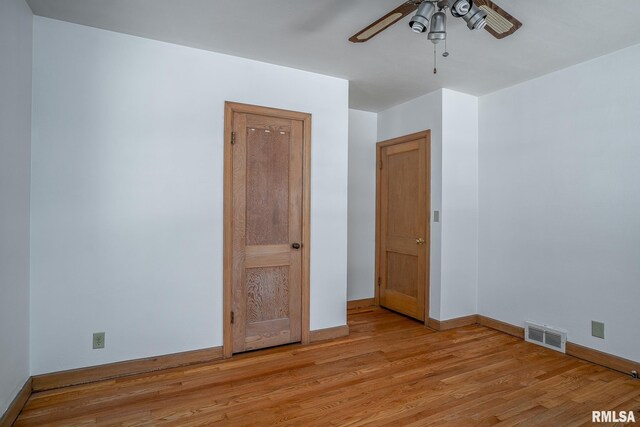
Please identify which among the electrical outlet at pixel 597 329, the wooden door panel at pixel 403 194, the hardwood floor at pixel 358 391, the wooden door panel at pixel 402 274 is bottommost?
the hardwood floor at pixel 358 391

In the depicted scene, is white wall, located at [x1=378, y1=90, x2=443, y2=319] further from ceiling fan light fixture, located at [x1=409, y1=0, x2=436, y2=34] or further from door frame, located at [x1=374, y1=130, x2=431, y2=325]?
ceiling fan light fixture, located at [x1=409, y1=0, x2=436, y2=34]

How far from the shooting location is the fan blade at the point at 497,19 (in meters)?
1.72

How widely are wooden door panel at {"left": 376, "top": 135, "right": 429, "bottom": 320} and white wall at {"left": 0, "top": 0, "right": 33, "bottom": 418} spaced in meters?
3.54

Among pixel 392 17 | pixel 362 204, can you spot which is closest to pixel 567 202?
pixel 362 204

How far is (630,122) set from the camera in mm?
2760

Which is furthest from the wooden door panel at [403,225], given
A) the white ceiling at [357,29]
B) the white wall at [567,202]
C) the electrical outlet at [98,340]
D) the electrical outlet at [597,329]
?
the electrical outlet at [98,340]

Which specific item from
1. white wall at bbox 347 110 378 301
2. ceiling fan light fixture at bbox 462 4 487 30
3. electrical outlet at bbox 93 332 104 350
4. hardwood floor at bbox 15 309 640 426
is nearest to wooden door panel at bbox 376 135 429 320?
white wall at bbox 347 110 378 301

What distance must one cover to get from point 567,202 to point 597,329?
1106mm

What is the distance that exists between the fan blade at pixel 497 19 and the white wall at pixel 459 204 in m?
1.84

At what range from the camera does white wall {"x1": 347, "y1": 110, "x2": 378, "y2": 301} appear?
452cm

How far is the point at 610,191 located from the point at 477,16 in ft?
7.10

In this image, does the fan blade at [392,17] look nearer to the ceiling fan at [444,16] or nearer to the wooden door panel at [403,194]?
the ceiling fan at [444,16]

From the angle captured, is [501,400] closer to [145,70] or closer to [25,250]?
[25,250]

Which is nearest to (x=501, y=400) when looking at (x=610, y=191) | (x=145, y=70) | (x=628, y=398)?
(x=628, y=398)
